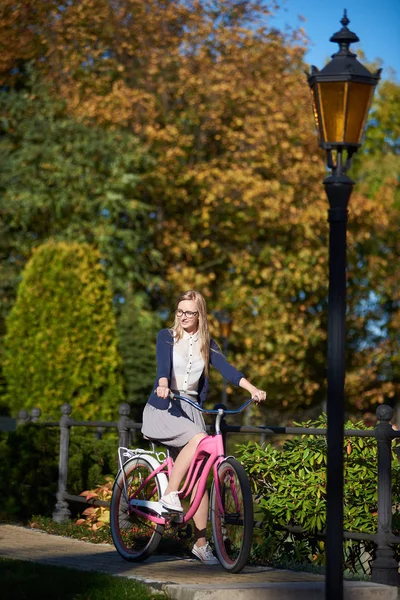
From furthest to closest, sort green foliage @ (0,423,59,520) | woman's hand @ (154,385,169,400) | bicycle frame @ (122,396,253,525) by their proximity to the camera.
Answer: green foliage @ (0,423,59,520), bicycle frame @ (122,396,253,525), woman's hand @ (154,385,169,400)

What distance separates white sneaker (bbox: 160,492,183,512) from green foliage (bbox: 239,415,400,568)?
3.30ft

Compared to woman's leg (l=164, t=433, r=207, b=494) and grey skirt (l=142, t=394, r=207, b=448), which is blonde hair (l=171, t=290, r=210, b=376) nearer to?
grey skirt (l=142, t=394, r=207, b=448)

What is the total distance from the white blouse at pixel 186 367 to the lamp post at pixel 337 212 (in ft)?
7.01

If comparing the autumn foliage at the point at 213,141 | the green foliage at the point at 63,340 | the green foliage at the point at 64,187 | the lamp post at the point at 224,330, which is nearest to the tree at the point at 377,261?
the autumn foliage at the point at 213,141

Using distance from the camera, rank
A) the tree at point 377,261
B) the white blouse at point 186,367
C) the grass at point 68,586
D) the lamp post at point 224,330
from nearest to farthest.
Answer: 1. the grass at point 68,586
2. the white blouse at point 186,367
3. the lamp post at point 224,330
4. the tree at point 377,261

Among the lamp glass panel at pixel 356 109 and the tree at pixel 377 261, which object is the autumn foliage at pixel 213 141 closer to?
the tree at pixel 377 261

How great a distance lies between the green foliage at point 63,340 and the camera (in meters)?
17.4

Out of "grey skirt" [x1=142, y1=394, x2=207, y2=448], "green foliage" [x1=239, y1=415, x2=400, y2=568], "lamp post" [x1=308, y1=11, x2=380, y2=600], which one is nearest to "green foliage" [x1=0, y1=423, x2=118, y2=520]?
"green foliage" [x1=239, y1=415, x2=400, y2=568]

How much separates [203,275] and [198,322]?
52.4 ft

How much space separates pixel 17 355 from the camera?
58.4 feet

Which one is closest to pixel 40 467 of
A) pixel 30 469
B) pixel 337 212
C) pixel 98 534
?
pixel 30 469

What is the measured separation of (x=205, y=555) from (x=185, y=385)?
120 centimetres

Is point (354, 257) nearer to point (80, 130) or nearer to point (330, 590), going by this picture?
point (80, 130)

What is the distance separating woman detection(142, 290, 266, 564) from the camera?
7.44 meters
